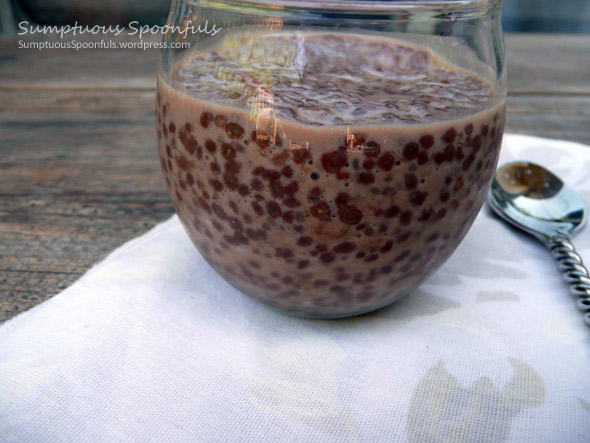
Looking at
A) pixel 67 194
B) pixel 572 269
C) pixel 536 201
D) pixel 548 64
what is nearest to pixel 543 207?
pixel 536 201

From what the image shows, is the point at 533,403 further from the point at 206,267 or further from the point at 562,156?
the point at 562,156

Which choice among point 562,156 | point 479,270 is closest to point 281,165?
point 479,270

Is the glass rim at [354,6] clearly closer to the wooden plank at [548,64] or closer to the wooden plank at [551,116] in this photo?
the wooden plank at [551,116]

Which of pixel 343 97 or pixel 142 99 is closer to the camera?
pixel 343 97

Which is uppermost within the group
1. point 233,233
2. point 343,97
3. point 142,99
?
point 343,97

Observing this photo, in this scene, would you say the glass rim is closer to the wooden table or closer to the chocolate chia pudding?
the chocolate chia pudding

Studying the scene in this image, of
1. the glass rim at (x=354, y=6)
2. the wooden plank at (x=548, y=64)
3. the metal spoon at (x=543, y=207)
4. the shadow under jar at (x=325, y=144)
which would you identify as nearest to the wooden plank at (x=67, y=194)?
the shadow under jar at (x=325, y=144)
